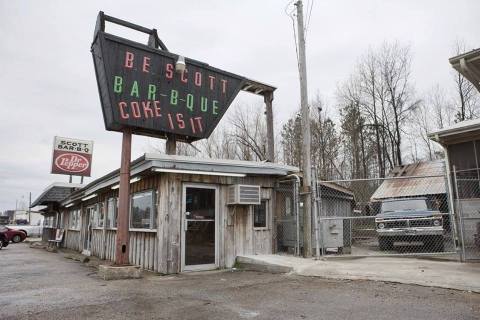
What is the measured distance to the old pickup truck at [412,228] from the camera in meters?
11.4

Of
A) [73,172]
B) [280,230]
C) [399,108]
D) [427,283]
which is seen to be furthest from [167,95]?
[399,108]

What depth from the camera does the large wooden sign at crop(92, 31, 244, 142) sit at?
9.04 meters

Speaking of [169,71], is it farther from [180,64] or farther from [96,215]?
[96,215]

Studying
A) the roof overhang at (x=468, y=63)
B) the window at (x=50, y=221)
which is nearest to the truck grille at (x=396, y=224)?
the roof overhang at (x=468, y=63)

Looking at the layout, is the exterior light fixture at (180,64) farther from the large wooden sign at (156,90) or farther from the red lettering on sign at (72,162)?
the red lettering on sign at (72,162)

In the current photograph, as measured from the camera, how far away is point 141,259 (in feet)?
34.8

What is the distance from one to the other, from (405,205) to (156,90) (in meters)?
9.17

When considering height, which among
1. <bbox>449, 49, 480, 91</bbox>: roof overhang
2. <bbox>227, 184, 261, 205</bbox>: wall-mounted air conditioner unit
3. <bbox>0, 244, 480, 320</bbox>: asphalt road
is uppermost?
<bbox>449, 49, 480, 91</bbox>: roof overhang

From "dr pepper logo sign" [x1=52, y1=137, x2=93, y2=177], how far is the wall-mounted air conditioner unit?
70.0 feet

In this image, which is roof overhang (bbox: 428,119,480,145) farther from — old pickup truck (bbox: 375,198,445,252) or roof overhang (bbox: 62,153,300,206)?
roof overhang (bbox: 62,153,300,206)

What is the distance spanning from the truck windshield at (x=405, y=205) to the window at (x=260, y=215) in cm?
454

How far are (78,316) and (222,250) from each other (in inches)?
213

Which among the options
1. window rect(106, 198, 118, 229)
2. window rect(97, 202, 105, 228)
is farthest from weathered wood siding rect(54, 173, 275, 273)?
window rect(97, 202, 105, 228)

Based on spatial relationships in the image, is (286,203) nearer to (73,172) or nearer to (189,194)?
(189,194)
